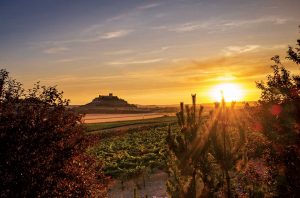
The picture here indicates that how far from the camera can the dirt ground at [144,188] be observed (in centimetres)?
2098

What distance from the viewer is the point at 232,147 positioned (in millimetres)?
10047

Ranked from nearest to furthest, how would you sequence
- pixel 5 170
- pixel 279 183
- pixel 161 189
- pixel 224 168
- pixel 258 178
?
pixel 5 170
pixel 224 168
pixel 279 183
pixel 258 178
pixel 161 189

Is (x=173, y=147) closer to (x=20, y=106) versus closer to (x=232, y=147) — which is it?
(x=232, y=147)

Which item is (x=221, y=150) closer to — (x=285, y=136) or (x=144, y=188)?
(x=285, y=136)

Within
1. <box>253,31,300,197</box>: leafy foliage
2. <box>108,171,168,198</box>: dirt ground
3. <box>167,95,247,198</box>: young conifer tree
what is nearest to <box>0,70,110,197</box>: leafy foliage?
<box>167,95,247,198</box>: young conifer tree

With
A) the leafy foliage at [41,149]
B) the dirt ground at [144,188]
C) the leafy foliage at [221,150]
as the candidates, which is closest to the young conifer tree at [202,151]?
the leafy foliage at [221,150]

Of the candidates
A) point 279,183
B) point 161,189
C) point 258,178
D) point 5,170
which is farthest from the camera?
point 161,189

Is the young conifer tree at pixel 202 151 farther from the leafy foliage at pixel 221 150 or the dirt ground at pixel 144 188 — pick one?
the dirt ground at pixel 144 188

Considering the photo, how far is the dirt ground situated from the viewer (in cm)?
2098

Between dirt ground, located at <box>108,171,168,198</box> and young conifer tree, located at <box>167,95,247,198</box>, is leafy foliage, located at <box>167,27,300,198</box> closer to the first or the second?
young conifer tree, located at <box>167,95,247,198</box>

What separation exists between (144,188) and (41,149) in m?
12.9

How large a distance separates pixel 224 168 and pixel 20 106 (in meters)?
5.73

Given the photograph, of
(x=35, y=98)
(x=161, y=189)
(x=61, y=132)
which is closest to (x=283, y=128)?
(x=61, y=132)

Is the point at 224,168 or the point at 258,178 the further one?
the point at 258,178
